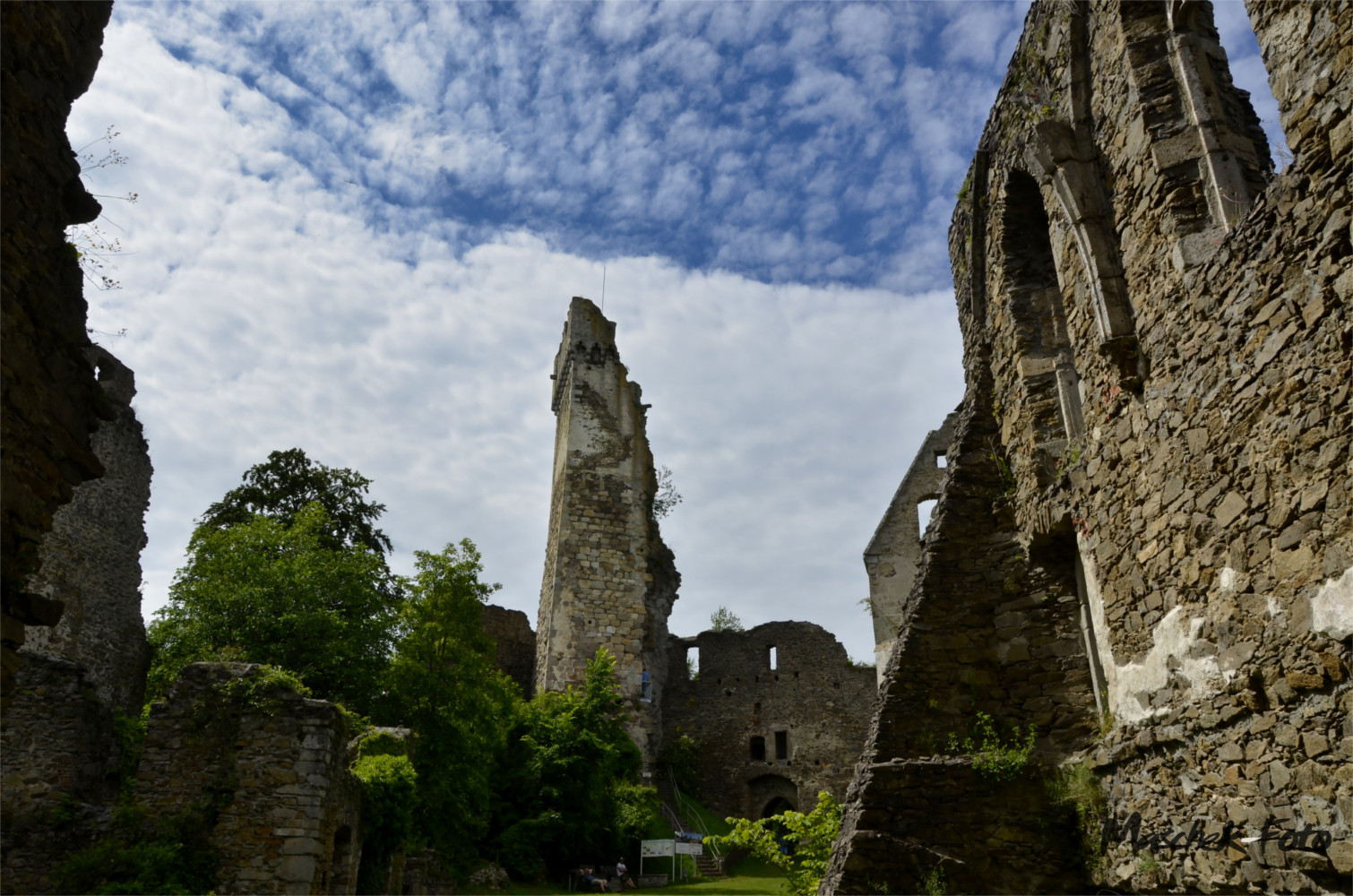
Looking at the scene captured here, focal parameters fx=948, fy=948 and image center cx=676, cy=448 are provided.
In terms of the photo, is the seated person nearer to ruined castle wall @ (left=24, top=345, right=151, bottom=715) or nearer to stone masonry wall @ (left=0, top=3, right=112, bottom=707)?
ruined castle wall @ (left=24, top=345, right=151, bottom=715)

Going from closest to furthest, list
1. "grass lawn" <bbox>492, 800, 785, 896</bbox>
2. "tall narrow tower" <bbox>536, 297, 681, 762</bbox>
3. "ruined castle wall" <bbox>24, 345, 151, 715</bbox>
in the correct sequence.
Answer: "grass lawn" <bbox>492, 800, 785, 896</bbox> → "ruined castle wall" <bbox>24, 345, 151, 715</bbox> → "tall narrow tower" <bbox>536, 297, 681, 762</bbox>

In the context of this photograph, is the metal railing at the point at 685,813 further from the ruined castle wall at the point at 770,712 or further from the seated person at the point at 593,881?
the seated person at the point at 593,881

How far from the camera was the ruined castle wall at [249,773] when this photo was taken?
9.05 meters

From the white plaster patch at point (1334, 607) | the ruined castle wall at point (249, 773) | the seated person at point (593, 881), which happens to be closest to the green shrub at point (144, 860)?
the ruined castle wall at point (249, 773)

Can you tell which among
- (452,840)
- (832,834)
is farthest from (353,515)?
(832,834)

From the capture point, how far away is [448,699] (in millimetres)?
15102

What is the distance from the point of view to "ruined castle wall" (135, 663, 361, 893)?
356 inches

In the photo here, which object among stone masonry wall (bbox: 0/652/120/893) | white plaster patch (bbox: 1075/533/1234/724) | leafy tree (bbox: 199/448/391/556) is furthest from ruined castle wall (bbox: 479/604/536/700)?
white plaster patch (bbox: 1075/533/1234/724)

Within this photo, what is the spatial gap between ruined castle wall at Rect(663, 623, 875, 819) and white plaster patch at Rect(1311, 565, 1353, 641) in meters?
22.8

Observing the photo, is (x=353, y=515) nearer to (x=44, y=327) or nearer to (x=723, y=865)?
(x=723, y=865)

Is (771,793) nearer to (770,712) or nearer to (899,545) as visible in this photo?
(770,712)

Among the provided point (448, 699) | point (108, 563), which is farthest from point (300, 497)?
point (448, 699)

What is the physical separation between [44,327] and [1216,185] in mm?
6734

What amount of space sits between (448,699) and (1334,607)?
42.7 ft
